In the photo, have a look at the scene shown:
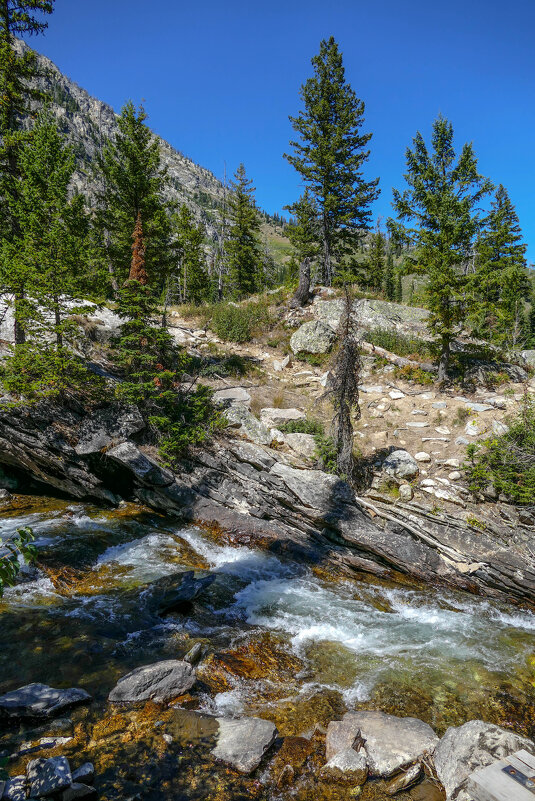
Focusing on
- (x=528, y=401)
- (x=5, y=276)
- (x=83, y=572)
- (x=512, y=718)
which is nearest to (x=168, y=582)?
(x=83, y=572)

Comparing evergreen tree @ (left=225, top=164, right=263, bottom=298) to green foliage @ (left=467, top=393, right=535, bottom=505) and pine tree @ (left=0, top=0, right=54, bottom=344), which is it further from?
green foliage @ (left=467, top=393, right=535, bottom=505)

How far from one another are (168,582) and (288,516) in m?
4.49

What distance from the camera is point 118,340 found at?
13.2m

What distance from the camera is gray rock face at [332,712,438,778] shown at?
4.79 metres

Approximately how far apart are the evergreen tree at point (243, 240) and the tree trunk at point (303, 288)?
1302cm

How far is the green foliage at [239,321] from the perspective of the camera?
24.2m

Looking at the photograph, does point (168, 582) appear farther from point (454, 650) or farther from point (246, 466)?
point (454, 650)

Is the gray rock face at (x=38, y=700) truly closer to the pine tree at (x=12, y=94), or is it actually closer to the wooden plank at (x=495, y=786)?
the wooden plank at (x=495, y=786)

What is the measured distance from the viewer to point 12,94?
13508 millimetres

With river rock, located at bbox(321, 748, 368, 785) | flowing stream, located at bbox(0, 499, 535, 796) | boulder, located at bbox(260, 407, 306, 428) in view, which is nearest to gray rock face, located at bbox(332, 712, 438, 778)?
river rock, located at bbox(321, 748, 368, 785)

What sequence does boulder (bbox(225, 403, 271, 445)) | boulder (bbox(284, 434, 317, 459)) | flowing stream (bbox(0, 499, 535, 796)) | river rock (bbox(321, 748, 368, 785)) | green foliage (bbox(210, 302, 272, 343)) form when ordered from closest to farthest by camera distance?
river rock (bbox(321, 748, 368, 785)) < flowing stream (bbox(0, 499, 535, 796)) < boulder (bbox(284, 434, 317, 459)) < boulder (bbox(225, 403, 271, 445)) < green foliage (bbox(210, 302, 272, 343))

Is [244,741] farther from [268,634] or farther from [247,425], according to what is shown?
[247,425]

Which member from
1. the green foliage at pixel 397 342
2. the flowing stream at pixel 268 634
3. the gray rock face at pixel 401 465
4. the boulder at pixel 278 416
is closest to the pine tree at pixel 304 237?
the green foliage at pixel 397 342

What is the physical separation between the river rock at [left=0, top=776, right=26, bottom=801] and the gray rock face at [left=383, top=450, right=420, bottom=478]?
11.3 metres
